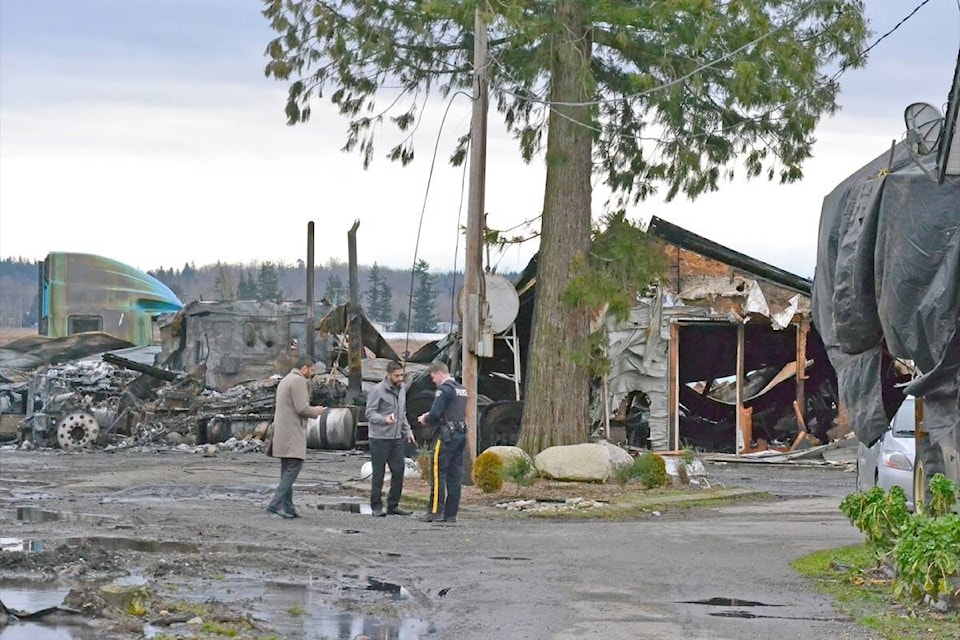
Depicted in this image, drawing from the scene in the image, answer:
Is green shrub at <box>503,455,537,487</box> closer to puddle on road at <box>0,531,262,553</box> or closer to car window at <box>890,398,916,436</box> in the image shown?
car window at <box>890,398,916,436</box>

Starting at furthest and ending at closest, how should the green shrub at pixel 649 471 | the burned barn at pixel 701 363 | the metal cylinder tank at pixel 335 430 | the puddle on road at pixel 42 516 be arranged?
the metal cylinder tank at pixel 335 430
the burned barn at pixel 701 363
the green shrub at pixel 649 471
the puddle on road at pixel 42 516

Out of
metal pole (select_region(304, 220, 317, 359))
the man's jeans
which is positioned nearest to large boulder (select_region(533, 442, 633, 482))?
the man's jeans

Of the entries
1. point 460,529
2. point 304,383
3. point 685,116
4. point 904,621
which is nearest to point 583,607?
point 904,621

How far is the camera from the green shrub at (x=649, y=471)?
1981 cm

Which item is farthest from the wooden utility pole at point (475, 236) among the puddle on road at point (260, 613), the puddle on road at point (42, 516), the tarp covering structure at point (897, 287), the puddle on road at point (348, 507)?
the puddle on road at point (260, 613)

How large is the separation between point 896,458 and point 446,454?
4.83m

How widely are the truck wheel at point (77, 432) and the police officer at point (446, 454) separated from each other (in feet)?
58.0

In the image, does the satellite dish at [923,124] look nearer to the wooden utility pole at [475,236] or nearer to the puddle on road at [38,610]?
the puddle on road at [38,610]

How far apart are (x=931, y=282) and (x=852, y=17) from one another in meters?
12.5

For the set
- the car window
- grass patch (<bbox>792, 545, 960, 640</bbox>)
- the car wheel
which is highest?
the car window

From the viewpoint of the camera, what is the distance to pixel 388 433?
1686cm

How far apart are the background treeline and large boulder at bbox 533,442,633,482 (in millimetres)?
51945

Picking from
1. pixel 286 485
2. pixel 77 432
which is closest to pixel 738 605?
pixel 286 485

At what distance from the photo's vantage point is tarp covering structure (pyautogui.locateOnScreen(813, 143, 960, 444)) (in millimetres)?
10336
